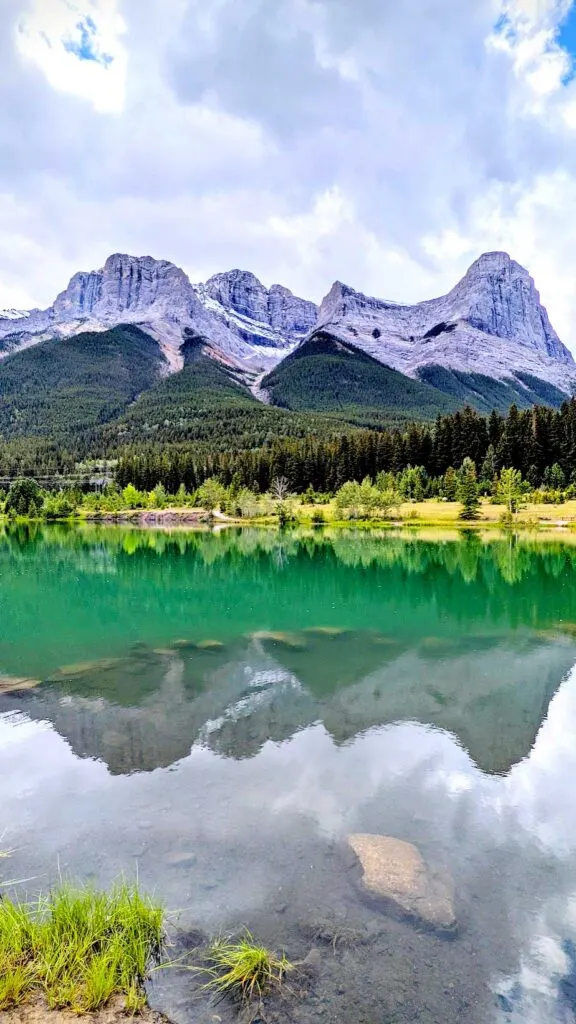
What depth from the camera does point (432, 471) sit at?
412 ft

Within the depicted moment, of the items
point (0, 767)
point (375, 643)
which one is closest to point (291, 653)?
point (375, 643)

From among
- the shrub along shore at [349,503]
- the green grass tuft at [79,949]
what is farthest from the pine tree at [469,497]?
the green grass tuft at [79,949]

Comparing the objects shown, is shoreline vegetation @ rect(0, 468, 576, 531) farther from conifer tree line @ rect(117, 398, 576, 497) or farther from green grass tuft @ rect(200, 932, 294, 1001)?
green grass tuft @ rect(200, 932, 294, 1001)

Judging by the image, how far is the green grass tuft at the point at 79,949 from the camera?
647 cm

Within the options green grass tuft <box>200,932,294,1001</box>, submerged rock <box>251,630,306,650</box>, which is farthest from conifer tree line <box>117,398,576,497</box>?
green grass tuft <box>200,932,294,1001</box>

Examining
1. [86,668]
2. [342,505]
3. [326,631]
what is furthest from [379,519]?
[86,668]

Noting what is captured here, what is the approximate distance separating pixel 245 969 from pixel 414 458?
126m

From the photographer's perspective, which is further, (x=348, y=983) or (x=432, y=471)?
(x=432, y=471)

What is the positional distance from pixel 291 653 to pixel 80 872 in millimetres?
15781

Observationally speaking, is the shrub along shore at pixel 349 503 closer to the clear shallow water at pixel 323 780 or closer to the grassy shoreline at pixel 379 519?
the grassy shoreline at pixel 379 519

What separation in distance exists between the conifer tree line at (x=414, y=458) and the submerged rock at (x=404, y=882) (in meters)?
103

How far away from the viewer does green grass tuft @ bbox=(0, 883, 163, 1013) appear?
6.47 metres

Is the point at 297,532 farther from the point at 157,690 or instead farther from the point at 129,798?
the point at 129,798

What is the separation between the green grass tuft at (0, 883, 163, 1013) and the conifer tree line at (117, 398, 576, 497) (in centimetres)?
10639
